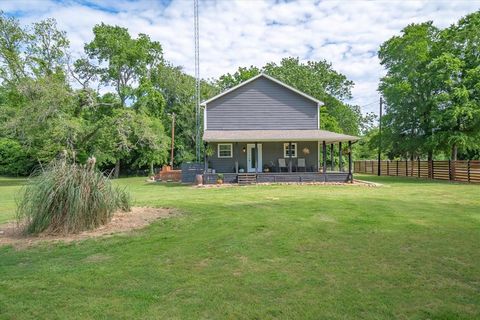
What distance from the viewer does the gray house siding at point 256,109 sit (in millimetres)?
21797

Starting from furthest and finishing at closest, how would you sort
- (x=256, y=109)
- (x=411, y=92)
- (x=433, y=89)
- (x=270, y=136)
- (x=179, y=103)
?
(x=179, y=103), (x=411, y=92), (x=256, y=109), (x=433, y=89), (x=270, y=136)

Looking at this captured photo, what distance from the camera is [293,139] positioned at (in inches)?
725

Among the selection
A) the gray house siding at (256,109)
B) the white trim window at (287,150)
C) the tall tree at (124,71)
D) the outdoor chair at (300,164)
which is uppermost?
the tall tree at (124,71)

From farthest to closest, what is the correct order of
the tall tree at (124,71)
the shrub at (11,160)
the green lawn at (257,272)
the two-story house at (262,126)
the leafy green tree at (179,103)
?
1. the leafy green tree at (179,103)
2. the shrub at (11,160)
3. the tall tree at (124,71)
4. the two-story house at (262,126)
5. the green lawn at (257,272)

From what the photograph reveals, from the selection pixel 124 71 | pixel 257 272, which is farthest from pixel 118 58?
pixel 257 272

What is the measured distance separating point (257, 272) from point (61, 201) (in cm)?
407

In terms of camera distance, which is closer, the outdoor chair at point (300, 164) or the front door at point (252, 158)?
the outdoor chair at point (300, 164)

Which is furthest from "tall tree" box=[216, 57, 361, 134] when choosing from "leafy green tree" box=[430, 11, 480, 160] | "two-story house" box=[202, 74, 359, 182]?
"leafy green tree" box=[430, 11, 480, 160]

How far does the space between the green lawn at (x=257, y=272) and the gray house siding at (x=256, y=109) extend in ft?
49.3

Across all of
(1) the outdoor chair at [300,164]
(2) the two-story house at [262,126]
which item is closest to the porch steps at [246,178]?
(2) the two-story house at [262,126]

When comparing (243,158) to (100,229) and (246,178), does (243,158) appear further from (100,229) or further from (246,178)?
(100,229)

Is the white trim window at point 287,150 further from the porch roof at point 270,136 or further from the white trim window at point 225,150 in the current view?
the white trim window at point 225,150

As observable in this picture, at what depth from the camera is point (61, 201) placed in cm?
624

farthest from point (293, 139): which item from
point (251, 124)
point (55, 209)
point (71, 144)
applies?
point (71, 144)
